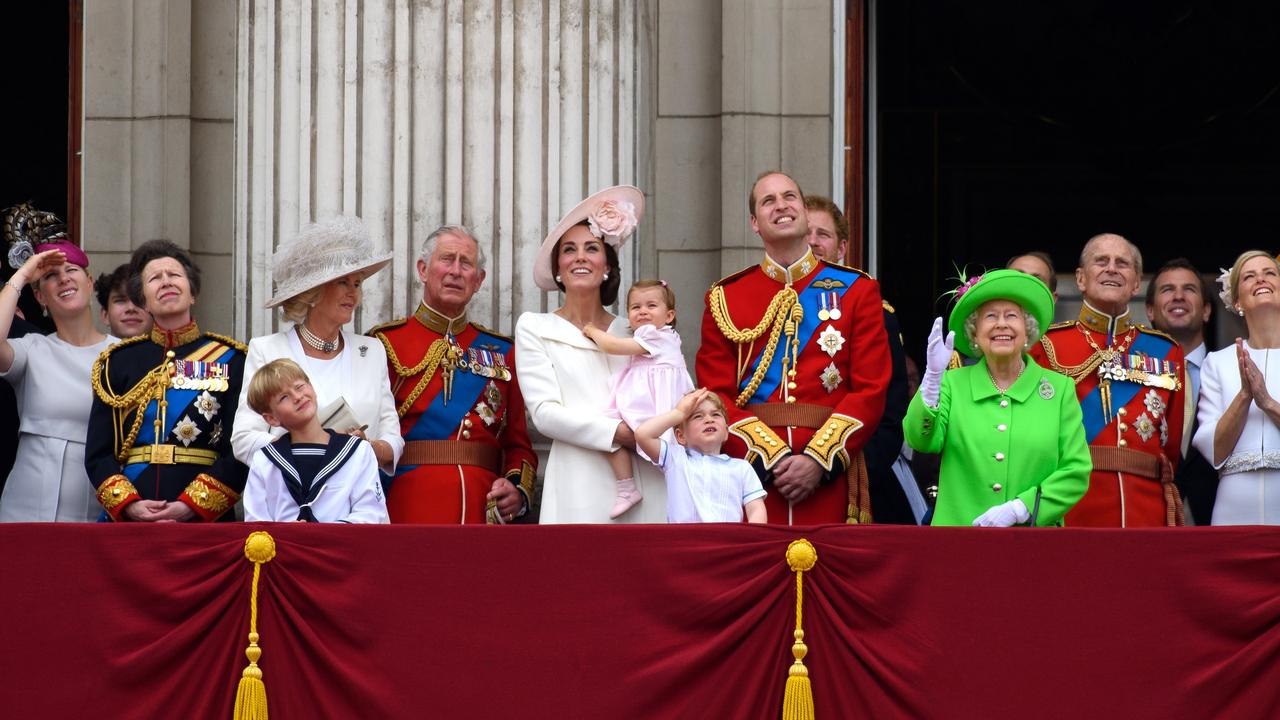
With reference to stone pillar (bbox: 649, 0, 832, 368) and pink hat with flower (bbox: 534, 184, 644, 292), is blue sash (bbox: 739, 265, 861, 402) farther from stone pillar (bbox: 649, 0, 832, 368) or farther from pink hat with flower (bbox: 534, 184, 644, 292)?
stone pillar (bbox: 649, 0, 832, 368)

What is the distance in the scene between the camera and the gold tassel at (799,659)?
6.43m

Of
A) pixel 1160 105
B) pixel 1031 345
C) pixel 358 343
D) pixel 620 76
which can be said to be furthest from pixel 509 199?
pixel 1160 105

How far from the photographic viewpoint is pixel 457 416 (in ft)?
25.2

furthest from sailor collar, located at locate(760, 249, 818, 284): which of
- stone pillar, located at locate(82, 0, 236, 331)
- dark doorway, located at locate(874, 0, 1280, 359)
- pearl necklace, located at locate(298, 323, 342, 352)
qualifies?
dark doorway, located at locate(874, 0, 1280, 359)

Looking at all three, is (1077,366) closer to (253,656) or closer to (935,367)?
(935,367)

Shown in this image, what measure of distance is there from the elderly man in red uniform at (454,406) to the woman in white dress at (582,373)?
0.83 feet

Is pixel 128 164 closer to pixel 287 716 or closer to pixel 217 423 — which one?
pixel 217 423

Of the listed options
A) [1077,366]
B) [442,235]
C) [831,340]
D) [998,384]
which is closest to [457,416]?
[442,235]

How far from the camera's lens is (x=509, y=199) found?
8758 mm

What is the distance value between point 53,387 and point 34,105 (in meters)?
4.70

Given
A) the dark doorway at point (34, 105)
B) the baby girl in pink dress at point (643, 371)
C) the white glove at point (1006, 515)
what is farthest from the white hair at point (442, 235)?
the dark doorway at point (34, 105)

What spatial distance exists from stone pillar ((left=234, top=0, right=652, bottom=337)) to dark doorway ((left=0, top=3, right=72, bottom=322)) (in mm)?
3542

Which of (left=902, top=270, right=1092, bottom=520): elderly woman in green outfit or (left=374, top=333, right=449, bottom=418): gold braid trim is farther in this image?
(left=374, top=333, right=449, bottom=418): gold braid trim

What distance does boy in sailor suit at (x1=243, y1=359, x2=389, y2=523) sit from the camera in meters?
6.88
